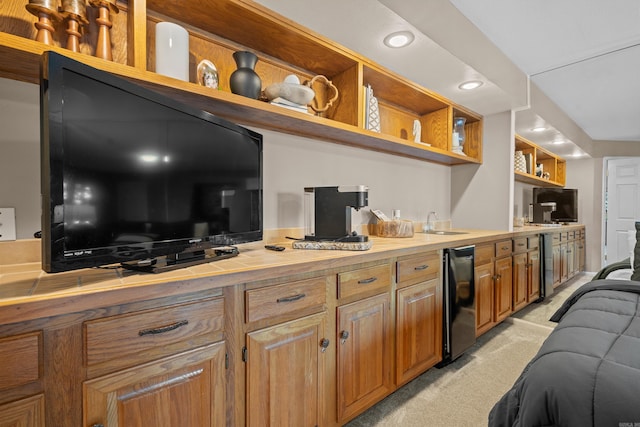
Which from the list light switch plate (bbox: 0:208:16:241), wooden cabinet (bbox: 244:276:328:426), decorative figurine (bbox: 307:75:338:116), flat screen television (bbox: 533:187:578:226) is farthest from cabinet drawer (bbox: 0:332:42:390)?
flat screen television (bbox: 533:187:578:226)

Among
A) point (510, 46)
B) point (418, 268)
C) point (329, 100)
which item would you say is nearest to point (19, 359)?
point (418, 268)

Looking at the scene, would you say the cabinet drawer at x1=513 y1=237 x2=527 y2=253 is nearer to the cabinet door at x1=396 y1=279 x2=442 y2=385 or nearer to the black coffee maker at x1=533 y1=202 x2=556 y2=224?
the cabinet door at x1=396 y1=279 x2=442 y2=385

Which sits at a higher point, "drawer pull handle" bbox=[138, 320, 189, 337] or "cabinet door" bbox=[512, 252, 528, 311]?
"drawer pull handle" bbox=[138, 320, 189, 337]

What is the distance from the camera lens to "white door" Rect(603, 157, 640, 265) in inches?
153

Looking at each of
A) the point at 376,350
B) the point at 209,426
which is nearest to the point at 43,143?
the point at 209,426

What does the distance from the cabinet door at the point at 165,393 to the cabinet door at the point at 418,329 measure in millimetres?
1045

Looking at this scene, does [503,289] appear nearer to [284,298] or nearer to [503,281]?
[503,281]

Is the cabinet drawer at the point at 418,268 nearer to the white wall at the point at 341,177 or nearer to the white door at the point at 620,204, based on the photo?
the white wall at the point at 341,177

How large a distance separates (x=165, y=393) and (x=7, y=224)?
2.85ft

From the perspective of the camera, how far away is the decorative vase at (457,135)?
2.80 m

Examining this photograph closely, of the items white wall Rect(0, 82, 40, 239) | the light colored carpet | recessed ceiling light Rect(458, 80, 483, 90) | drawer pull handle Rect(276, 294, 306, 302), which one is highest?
recessed ceiling light Rect(458, 80, 483, 90)

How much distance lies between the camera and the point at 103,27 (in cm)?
117

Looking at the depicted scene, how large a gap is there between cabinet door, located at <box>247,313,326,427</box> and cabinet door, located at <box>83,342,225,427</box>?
5.0 inches

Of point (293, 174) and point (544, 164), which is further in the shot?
point (544, 164)
